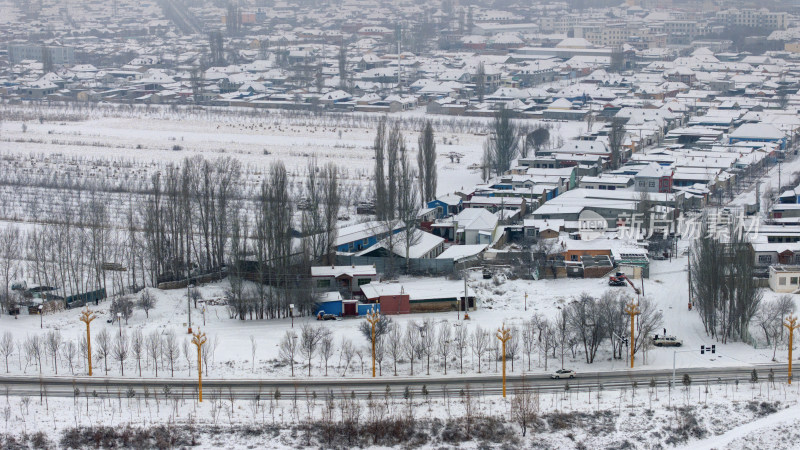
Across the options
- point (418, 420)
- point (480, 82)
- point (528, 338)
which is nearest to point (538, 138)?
point (480, 82)

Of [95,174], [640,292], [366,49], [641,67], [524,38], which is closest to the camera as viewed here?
[640,292]

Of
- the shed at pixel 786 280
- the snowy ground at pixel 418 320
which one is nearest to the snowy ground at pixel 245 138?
the snowy ground at pixel 418 320

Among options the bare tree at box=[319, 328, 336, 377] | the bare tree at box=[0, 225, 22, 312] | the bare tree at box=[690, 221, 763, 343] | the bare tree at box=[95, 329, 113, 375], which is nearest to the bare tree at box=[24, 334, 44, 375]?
Answer: the bare tree at box=[95, 329, 113, 375]

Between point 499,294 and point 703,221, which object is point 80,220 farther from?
point 703,221

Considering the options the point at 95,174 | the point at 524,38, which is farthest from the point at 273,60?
the point at 95,174

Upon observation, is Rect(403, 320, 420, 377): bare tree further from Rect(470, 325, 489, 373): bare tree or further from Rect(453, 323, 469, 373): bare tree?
Rect(470, 325, 489, 373): bare tree

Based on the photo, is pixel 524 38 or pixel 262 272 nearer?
pixel 262 272

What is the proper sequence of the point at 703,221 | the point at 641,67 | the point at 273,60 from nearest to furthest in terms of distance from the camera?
the point at 703,221 < the point at 641,67 < the point at 273,60
